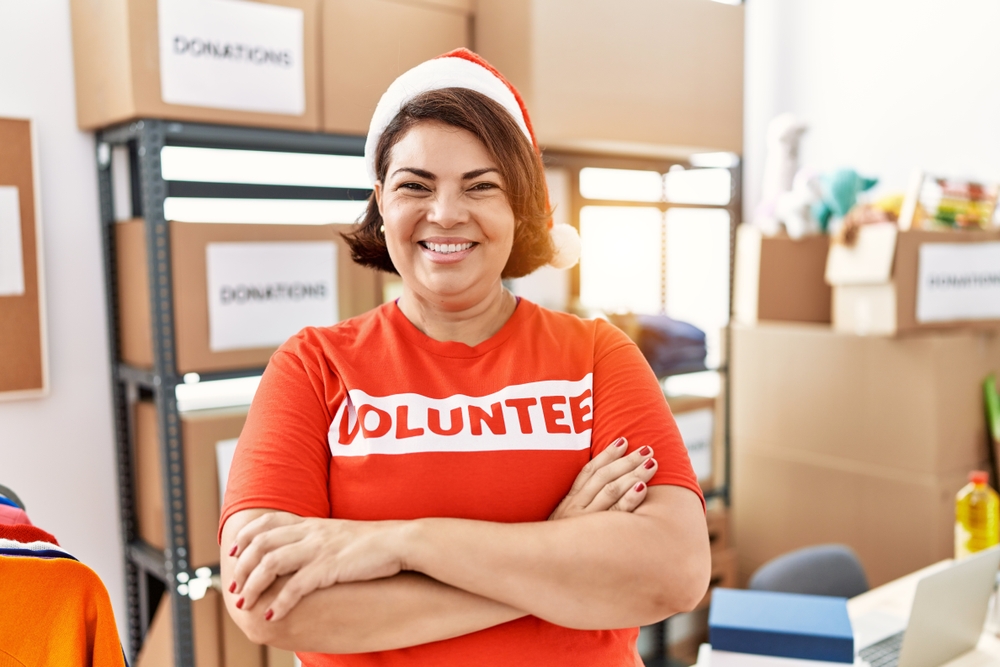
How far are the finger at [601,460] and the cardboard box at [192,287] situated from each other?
110 cm

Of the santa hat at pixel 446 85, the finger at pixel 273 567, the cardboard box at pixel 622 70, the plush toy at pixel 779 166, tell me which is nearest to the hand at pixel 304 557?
the finger at pixel 273 567

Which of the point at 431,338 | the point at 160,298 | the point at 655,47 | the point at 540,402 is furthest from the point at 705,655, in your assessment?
the point at 655,47

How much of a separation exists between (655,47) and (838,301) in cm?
94

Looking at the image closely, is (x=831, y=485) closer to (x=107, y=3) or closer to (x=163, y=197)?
(x=163, y=197)

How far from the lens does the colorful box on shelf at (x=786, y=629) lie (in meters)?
1.26

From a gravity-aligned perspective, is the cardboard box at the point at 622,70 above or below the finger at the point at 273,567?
above

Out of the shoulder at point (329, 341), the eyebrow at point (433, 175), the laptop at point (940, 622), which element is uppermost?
the eyebrow at point (433, 175)

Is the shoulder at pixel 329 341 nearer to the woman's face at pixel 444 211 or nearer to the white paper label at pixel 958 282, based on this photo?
the woman's face at pixel 444 211

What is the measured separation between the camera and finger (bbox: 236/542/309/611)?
0.89 meters

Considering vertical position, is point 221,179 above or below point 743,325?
above

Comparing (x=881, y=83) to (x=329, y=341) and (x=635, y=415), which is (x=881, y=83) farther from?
(x=329, y=341)

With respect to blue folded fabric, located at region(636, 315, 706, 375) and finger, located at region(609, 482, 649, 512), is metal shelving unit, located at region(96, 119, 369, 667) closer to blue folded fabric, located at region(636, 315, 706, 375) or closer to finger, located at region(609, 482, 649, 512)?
blue folded fabric, located at region(636, 315, 706, 375)

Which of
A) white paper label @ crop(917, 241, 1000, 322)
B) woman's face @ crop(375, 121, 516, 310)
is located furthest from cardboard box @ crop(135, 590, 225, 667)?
white paper label @ crop(917, 241, 1000, 322)

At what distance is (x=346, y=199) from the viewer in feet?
7.56
